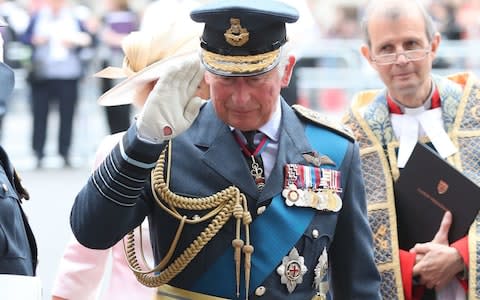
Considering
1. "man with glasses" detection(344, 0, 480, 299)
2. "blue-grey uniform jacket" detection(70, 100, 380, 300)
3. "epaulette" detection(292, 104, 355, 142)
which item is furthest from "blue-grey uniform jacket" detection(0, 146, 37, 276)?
"man with glasses" detection(344, 0, 480, 299)

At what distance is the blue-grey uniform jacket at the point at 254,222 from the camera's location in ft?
12.1

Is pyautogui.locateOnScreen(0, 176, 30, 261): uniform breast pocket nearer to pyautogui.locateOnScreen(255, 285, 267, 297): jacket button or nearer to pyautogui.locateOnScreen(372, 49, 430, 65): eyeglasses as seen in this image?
pyautogui.locateOnScreen(255, 285, 267, 297): jacket button

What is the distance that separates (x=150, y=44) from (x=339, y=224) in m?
0.98

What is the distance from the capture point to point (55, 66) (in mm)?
13906

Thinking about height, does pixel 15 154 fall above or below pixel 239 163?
below

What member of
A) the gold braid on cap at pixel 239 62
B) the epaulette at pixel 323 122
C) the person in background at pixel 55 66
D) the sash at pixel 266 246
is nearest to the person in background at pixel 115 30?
the person in background at pixel 55 66

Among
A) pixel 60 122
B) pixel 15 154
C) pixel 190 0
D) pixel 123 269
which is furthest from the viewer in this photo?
pixel 15 154

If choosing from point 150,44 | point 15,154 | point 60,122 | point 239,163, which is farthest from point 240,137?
point 15,154

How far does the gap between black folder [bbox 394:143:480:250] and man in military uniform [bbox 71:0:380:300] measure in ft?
1.94

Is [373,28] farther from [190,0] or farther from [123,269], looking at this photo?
[123,269]

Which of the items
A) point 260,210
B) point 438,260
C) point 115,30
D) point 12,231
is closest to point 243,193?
point 260,210

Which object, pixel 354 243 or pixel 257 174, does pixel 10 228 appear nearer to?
pixel 257 174

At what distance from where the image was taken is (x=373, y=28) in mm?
4699

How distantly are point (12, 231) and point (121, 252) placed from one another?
3.11 feet
